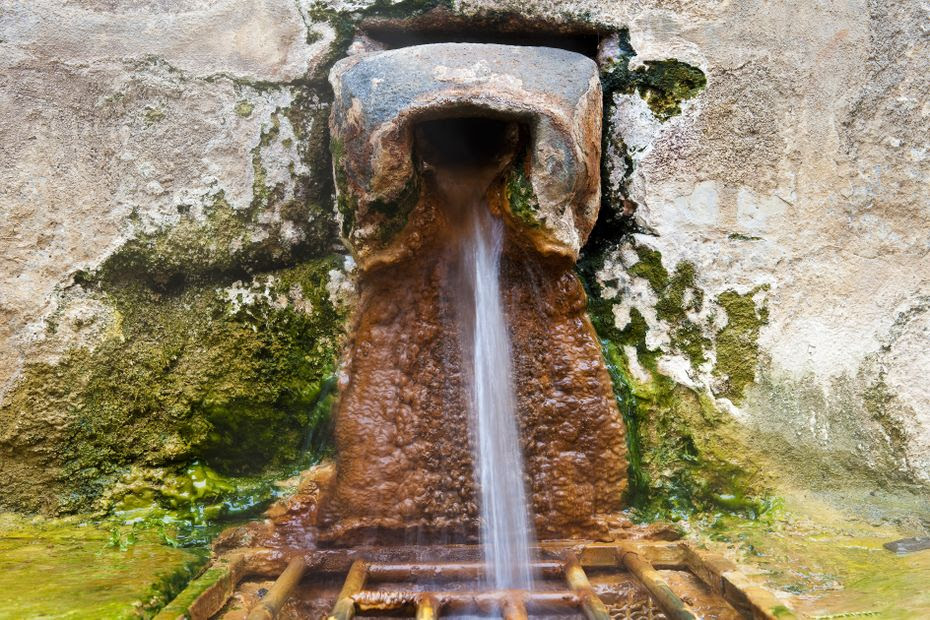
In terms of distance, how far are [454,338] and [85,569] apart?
3.36 feet

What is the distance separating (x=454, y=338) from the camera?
199cm

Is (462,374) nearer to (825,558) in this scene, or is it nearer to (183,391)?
(183,391)

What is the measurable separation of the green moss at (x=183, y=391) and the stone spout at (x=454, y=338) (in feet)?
0.42

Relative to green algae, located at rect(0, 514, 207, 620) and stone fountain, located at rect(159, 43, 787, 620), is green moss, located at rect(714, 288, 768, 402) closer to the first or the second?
stone fountain, located at rect(159, 43, 787, 620)

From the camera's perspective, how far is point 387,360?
195cm

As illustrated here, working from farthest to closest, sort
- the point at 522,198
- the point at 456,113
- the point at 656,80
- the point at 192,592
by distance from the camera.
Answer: the point at 656,80 → the point at 522,198 → the point at 456,113 → the point at 192,592

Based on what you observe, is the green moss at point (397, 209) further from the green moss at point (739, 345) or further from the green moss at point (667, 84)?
the green moss at point (739, 345)

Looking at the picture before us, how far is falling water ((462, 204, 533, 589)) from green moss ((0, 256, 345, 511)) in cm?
40

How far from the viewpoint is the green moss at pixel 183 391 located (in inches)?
72.7

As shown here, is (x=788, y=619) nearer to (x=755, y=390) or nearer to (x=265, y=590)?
(x=755, y=390)

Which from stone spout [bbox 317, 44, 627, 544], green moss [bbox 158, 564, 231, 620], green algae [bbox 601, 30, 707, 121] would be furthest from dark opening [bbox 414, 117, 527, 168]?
green moss [bbox 158, 564, 231, 620]

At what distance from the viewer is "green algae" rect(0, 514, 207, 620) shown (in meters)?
1.33

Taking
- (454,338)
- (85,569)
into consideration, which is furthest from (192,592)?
(454,338)

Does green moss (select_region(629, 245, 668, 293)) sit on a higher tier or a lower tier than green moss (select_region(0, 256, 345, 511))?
higher
